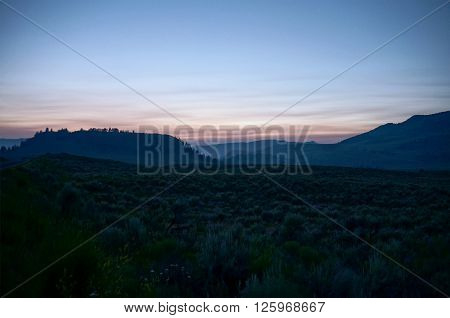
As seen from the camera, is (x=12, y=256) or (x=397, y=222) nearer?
(x=12, y=256)

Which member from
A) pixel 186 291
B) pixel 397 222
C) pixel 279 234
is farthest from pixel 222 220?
pixel 186 291

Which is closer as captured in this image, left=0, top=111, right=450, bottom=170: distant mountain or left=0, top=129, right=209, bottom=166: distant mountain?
left=0, top=129, right=209, bottom=166: distant mountain

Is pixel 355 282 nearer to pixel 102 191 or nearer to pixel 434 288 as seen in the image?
pixel 434 288

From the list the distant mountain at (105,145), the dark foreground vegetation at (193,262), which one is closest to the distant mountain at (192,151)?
the distant mountain at (105,145)

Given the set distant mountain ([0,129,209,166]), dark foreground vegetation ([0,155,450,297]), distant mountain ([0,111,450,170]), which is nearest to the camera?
dark foreground vegetation ([0,155,450,297])

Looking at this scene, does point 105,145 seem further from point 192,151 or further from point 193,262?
point 193,262

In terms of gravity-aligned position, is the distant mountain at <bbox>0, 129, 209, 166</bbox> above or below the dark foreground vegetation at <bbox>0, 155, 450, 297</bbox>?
above

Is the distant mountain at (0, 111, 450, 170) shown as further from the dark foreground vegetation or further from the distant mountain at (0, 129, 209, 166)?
the dark foreground vegetation

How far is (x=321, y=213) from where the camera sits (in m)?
17.7

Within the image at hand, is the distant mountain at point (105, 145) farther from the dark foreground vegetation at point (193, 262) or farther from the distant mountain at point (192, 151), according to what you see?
the dark foreground vegetation at point (193, 262)

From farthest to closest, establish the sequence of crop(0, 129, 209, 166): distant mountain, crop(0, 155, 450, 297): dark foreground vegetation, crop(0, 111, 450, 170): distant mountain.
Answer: crop(0, 111, 450, 170): distant mountain, crop(0, 129, 209, 166): distant mountain, crop(0, 155, 450, 297): dark foreground vegetation

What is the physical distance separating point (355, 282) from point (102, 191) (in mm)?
20523

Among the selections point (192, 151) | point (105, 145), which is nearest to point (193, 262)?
point (192, 151)

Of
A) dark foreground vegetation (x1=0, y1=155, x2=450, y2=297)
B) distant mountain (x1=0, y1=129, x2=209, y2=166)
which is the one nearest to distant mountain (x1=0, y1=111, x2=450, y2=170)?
distant mountain (x1=0, y1=129, x2=209, y2=166)
